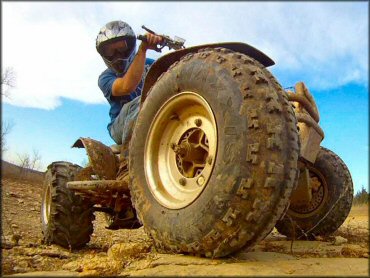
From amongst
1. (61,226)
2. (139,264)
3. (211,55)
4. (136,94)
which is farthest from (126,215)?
(211,55)

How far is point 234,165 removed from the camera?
185 cm

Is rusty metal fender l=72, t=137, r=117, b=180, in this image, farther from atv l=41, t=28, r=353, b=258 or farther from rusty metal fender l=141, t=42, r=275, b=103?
rusty metal fender l=141, t=42, r=275, b=103

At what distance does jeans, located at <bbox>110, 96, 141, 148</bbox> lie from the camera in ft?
11.1

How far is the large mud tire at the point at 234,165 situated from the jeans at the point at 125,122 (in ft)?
3.69

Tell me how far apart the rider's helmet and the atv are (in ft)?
3.31

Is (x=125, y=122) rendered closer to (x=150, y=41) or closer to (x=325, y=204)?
(x=150, y=41)

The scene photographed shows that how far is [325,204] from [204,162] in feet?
6.68

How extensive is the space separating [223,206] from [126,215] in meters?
1.92

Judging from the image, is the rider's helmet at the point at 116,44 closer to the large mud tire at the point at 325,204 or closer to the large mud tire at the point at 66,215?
the large mud tire at the point at 66,215

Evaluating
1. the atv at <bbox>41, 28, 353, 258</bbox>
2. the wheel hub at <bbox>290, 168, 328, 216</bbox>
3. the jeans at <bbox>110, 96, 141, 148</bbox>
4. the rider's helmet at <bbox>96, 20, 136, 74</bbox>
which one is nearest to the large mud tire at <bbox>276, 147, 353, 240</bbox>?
the wheel hub at <bbox>290, 168, 328, 216</bbox>

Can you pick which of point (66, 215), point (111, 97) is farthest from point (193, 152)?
A: point (111, 97)

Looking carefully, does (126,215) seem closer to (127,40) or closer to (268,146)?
(127,40)

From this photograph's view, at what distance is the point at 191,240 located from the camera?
1.97 metres

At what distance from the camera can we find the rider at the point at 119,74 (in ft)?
12.1
